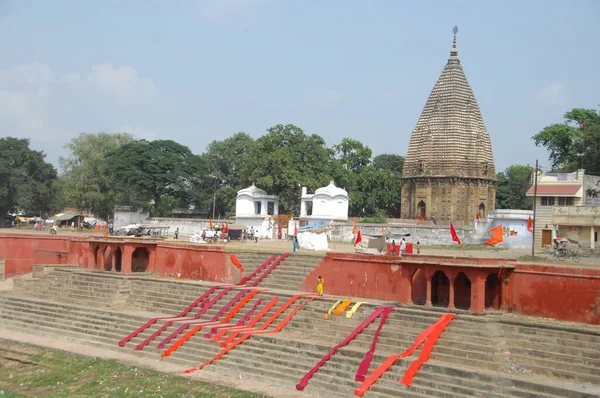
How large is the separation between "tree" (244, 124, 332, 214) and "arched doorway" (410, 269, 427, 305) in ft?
72.2

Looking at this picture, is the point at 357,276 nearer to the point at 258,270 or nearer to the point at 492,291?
the point at 258,270

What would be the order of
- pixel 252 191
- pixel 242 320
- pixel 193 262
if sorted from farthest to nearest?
pixel 252 191 → pixel 193 262 → pixel 242 320

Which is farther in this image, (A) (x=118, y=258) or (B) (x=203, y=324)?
(A) (x=118, y=258)

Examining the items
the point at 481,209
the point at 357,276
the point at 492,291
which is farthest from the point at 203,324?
the point at 481,209

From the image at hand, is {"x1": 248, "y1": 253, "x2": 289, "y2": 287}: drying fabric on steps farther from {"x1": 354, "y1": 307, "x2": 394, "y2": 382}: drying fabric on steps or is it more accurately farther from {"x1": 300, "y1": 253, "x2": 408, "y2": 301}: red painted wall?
{"x1": 354, "y1": 307, "x2": 394, "y2": 382}: drying fabric on steps

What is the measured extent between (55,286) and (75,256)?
343 cm

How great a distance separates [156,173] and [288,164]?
1085 cm

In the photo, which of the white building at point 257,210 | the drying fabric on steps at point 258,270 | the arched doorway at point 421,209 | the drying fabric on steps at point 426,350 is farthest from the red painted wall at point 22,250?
the arched doorway at point 421,209

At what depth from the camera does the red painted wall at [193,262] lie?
75.5 ft

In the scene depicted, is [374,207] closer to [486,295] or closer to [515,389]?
[486,295]

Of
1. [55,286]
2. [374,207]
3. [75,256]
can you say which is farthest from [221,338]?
[374,207]

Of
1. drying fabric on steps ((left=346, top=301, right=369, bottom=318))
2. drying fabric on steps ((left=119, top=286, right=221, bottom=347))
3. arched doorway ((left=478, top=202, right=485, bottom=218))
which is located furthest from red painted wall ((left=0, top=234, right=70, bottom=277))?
arched doorway ((left=478, top=202, right=485, bottom=218))

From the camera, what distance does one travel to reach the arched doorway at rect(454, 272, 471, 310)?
17.4 m

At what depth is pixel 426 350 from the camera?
14672mm
